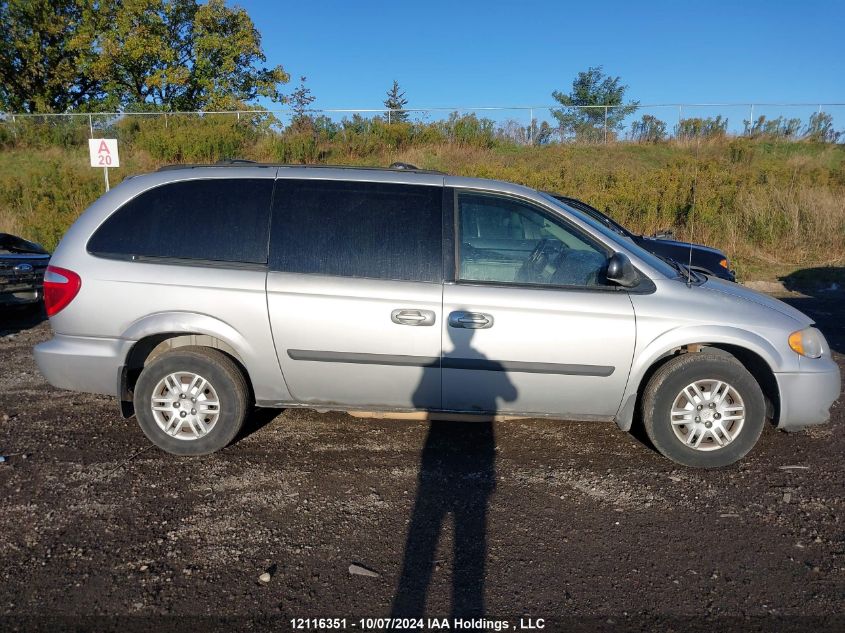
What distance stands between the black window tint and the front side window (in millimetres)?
205

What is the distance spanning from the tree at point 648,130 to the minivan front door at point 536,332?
876 inches

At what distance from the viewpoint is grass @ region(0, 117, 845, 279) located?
47.5ft

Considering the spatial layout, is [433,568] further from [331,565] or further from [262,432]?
[262,432]

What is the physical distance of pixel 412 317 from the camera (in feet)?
13.2

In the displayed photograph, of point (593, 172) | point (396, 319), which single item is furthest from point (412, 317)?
point (593, 172)

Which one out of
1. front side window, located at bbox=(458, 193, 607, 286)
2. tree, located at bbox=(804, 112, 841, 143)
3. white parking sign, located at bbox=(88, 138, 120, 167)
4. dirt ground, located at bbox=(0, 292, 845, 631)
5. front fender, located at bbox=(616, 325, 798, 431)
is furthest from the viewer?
tree, located at bbox=(804, 112, 841, 143)

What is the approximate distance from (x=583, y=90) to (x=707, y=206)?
3243 cm

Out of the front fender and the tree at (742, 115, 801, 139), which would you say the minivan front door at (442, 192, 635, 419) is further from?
the tree at (742, 115, 801, 139)

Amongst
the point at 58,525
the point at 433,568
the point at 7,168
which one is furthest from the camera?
the point at 7,168

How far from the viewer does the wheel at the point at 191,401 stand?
4230mm

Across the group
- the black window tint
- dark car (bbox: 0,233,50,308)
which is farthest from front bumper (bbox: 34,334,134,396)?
dark car (bbox: 0,233,50,308)

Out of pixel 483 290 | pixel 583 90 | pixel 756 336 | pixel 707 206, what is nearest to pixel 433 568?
pixel 483 290

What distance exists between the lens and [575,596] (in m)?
2.88

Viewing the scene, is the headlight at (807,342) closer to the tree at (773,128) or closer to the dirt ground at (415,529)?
the dirt ground at (415,529)
